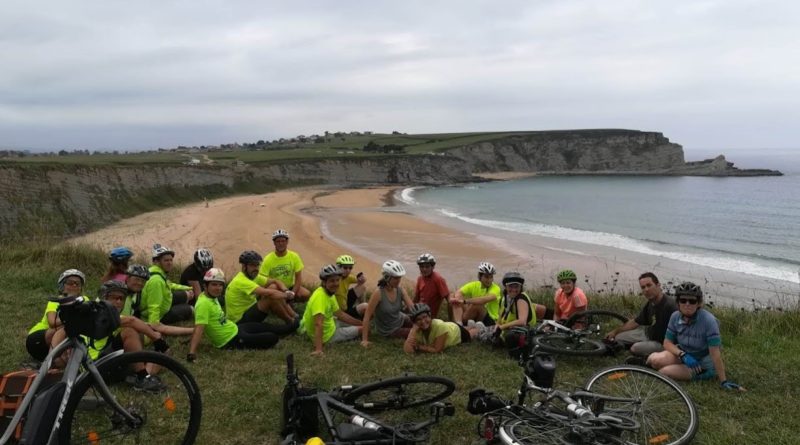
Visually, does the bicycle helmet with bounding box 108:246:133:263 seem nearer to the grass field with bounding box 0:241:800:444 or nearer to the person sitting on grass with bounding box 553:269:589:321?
the grass field with bounding box 0:241:800:444

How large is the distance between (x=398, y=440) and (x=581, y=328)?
4910 mm

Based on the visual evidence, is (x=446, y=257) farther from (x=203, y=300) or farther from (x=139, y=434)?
(x=139, y=434)

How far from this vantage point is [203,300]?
7191 millimetres

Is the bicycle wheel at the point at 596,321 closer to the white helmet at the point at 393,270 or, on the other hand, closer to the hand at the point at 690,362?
the hand at the point at 690,362

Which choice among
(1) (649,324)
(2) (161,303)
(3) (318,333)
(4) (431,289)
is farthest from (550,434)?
(2) (161,303)

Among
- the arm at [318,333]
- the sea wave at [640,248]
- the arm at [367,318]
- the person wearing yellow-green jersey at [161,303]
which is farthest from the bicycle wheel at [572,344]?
the sea wave at [640,248]

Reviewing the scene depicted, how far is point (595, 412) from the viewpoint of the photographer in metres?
4.41

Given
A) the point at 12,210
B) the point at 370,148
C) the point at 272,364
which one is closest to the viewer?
the point at 272,364

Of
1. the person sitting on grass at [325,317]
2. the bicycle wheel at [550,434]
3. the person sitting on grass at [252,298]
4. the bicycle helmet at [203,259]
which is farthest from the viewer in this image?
the bicycle helmet at [203,259]

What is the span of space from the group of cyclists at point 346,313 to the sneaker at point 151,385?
1.44 m

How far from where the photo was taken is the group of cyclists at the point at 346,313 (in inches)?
245

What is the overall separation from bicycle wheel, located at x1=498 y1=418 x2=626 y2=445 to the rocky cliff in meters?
14.6

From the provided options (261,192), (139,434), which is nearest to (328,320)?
(139,434)

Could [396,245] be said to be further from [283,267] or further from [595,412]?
[595,412]
